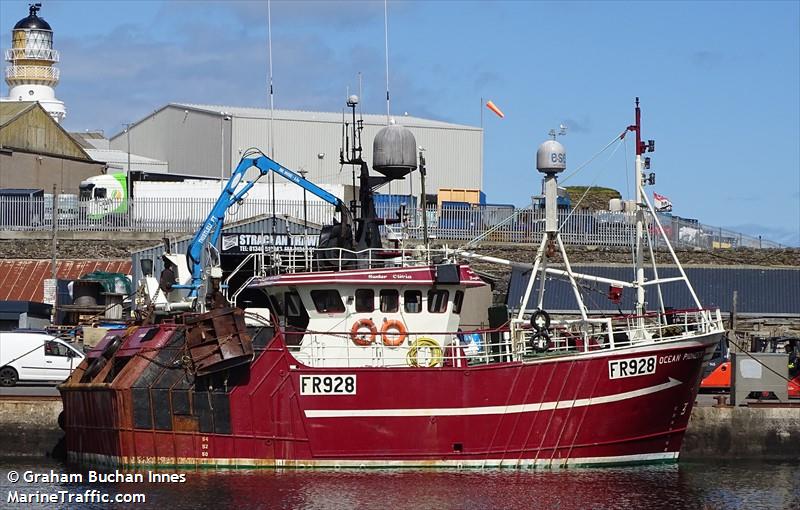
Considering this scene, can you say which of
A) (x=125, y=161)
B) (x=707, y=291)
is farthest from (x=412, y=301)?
(x=125, y=161)

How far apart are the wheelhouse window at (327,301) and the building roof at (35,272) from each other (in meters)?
21.9

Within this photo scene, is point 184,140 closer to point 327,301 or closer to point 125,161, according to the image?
point 125,161

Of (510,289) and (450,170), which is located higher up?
(450,170)

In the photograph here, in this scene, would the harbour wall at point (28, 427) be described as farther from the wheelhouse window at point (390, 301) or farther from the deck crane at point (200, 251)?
the wheelhouse window at point (390, 301)

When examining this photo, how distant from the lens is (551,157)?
95.8ft

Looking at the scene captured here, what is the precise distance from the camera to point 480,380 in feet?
90.0

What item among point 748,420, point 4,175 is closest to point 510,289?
point 748,420

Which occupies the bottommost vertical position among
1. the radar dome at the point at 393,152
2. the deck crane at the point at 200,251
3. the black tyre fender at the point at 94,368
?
the black tyre fender at the point at 94,368

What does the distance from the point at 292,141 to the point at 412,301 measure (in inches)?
1455

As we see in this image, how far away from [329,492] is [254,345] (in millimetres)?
3431

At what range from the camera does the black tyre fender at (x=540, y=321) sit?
92.2 ft

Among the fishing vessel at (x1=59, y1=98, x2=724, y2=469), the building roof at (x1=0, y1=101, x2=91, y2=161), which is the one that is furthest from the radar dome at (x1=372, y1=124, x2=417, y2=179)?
the building roof at (x1=0, y1=101, x2=91, y2=161)

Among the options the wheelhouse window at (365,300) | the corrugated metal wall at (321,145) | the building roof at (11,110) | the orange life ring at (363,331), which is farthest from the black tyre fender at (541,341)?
the building roof at (11,110)

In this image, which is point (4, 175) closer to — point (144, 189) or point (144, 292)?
point (144, 189)
